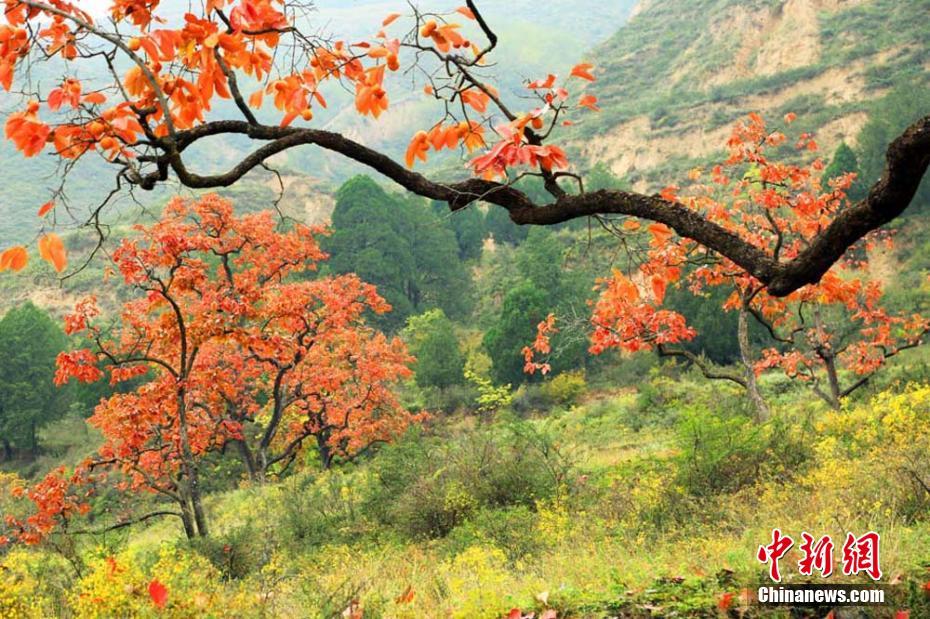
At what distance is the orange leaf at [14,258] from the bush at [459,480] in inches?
246

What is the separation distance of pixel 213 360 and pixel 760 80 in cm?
5092

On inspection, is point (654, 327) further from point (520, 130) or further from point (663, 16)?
point (663, 16)

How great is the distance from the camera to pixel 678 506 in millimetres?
6383

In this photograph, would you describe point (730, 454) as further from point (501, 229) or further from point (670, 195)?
point (501, 229)

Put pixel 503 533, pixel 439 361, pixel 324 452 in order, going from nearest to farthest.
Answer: pixel 503 533 → pixel 324 452 → pixel 439 361

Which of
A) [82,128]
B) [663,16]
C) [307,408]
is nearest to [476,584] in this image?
[82,128]

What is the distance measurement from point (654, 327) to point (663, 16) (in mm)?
84743

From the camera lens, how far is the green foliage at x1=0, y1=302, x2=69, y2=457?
3019cm

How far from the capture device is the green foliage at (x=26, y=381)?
1188 inches

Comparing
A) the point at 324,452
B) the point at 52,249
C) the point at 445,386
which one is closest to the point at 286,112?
the point at 52,249

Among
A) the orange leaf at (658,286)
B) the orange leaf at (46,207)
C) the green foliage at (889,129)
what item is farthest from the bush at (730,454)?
the green foliage at (889,129)

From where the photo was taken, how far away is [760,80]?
5078cm

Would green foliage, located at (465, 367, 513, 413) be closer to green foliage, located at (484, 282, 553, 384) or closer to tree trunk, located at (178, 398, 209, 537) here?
green foliage, located at (484, 282, 553, 384)

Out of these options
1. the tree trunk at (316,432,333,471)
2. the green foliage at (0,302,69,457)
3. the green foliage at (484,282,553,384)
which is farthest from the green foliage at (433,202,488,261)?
the tree trunk at (316,432,333,471)
